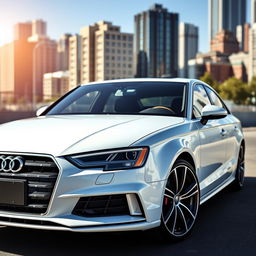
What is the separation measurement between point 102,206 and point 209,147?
1760 mm

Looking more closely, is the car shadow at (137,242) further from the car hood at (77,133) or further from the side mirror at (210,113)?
the side mirror at (210,113)

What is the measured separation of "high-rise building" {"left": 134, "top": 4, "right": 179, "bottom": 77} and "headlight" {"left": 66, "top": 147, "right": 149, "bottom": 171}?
187161 millimetres

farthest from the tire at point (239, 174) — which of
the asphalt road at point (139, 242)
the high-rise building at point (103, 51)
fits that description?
the high-rise building at point (103, 51)

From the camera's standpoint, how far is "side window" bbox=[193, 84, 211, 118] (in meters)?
4.89

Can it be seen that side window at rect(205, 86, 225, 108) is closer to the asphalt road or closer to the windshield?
the windshield

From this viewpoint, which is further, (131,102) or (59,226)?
(131,102)

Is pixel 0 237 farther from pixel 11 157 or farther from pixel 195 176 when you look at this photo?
pixel 195 176

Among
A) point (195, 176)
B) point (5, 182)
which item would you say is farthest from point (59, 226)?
point (195, 176)

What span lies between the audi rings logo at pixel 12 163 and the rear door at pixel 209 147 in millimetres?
1864

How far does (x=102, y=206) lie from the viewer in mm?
3410

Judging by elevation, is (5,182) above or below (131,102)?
below

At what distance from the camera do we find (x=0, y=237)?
13.4ft

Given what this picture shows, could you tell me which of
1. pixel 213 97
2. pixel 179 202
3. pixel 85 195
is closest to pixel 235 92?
pixel 213 97

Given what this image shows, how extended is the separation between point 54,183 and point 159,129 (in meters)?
1.01
